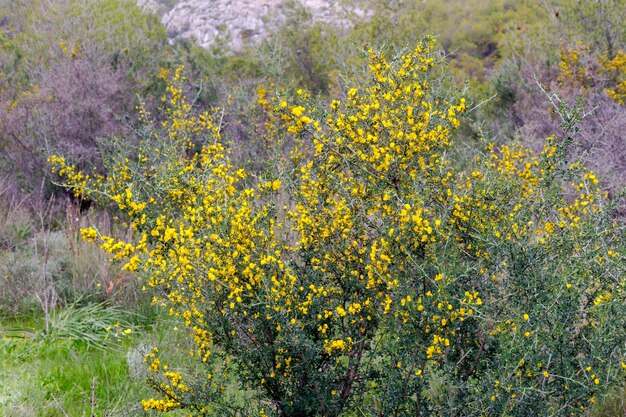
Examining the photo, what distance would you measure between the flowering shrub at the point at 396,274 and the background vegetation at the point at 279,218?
0.02 meters

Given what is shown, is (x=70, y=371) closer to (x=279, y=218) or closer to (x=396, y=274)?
(x=279, y=218)

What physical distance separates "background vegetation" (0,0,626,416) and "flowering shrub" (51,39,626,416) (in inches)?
0.8

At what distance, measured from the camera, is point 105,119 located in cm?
948

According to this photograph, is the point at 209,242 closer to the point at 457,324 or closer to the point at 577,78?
the point at 457,324

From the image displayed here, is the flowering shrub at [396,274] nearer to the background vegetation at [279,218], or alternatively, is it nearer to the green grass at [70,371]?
the background vegetation at [279,218]

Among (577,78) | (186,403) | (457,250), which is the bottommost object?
(577,78)

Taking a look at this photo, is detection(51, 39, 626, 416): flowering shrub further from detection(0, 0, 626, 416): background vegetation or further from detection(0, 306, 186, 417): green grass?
detection(0, 306, 186, 417): green grass

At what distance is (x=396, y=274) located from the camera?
292cm

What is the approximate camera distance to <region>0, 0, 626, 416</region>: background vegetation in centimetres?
287

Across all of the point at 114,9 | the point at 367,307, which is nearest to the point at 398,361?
the point at 367,307

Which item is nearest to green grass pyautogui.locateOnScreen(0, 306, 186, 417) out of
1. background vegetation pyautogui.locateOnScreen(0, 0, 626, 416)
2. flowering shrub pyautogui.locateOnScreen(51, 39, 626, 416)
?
background vegetation pyautogui.locateOnScreen(0, 0, 626, 416)

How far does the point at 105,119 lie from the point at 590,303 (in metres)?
7.97

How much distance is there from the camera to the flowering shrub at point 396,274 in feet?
9.11

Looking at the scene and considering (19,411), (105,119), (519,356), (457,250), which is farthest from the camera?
(105,119)
